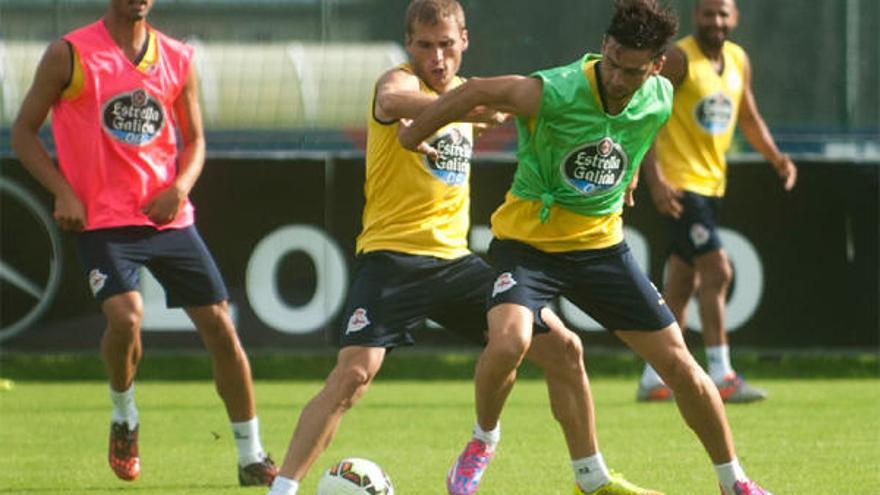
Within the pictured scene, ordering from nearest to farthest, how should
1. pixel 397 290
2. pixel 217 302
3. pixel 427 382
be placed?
pixel 397 290 < pixel 217 302 < pixel 427 382

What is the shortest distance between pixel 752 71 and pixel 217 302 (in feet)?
24.9

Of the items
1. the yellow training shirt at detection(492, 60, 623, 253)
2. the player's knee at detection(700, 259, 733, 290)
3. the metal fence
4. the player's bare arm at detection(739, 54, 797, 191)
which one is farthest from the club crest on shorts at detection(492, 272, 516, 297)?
the metal fence

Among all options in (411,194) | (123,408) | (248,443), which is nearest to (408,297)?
(411,194)

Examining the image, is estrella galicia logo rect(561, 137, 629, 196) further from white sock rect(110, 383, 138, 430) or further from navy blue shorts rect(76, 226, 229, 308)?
white sock rect(110, 383, 138, 430)

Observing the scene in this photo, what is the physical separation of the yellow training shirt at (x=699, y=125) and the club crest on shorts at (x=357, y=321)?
5.00 metres

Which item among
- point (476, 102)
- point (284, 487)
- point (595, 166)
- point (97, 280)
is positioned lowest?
point (284, 487)

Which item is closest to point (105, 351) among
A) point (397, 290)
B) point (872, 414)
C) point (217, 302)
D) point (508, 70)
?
point (217, 302)

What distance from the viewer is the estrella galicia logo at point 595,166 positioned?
25.0 ft

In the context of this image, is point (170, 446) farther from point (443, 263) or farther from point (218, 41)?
point (218, 41)

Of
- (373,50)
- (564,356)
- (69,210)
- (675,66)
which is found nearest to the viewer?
(564,356)

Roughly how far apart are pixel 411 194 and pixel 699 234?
4.42m

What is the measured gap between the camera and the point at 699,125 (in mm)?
12820

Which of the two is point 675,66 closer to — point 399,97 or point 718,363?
point 718,363

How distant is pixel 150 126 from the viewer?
9.28m
